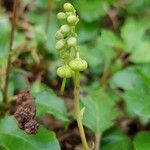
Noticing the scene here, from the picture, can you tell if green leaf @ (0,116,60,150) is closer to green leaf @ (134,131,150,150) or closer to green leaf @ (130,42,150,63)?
green leaf @ (134,131,150,150)

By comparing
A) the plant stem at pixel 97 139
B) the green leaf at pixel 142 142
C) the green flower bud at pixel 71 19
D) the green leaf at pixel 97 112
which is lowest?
the plant stem at pixel 97 139

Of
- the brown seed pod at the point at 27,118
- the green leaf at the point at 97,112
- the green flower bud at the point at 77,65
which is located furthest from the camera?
the green leaf at the point at 97,112

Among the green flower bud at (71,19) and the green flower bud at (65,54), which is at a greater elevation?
the green flower bud at (71,19)

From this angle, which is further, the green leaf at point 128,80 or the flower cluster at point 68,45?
the green leaf at point 128,80

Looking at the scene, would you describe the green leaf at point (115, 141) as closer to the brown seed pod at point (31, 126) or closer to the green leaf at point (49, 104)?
the green leaf at point (49, 104)

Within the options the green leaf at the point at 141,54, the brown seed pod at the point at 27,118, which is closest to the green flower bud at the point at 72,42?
the brown seed pod at the point at 27,118

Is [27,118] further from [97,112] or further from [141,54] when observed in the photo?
[141,54]

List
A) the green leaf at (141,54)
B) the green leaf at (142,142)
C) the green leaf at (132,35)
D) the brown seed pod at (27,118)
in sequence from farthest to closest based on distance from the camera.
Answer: the green leaf at (132,35) → the green leaf at (141,54) → the green leaf at (142,142) → the brown seed pod at (27,118)
